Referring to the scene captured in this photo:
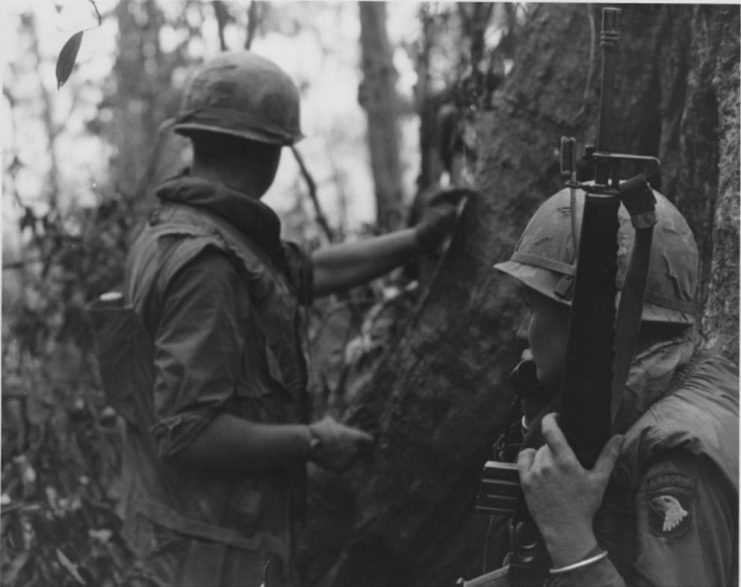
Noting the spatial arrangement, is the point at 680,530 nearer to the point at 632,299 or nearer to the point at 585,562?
the point at 585,562

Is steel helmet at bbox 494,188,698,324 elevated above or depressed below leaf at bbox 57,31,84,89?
below

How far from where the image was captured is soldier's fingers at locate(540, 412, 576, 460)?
2.60 m

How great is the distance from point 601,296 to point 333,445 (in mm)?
1907

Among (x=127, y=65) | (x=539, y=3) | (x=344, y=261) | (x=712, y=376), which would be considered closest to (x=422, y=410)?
(x=344, y=261)

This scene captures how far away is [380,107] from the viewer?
7.64 meters

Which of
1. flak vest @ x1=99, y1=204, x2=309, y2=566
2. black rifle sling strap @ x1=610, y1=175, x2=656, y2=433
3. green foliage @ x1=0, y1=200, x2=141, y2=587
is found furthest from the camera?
green foliage @ x1=0, y1=200, x2=141, y2=587

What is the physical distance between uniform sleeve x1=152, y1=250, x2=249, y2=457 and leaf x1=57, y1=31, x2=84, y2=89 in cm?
114

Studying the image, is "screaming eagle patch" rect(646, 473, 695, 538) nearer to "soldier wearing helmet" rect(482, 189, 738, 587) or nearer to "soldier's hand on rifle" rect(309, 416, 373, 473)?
"soldier wearing helmet" rect(482, 189, 738, 587)

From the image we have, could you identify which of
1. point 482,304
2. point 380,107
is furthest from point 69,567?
point 380,107

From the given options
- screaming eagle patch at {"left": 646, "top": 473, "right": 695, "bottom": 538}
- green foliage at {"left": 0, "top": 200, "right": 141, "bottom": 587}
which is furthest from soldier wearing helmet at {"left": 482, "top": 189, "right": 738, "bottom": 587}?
green foliage at {"left": 0, "top": 200, "right": 141, "bottom": 587}

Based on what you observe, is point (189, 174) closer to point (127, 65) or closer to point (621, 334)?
point (621, 334)

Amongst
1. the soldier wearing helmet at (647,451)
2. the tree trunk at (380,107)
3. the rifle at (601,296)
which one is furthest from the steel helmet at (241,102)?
the tree trunk at (380,107)

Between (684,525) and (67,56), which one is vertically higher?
(67,56)

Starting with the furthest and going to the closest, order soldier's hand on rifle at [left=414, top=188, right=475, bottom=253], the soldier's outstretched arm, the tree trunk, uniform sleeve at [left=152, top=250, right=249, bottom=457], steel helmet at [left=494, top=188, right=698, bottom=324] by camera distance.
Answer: the tree trunk → the soldier's outstretched arm → soldier's hand on rifle at [left=414, top=188, right=475, bottom=253] → uniform sleeve at [left=152, top=250, right=249, bottom=457] → steel helmet at [left=494, top=188, right=698, bottom=324]
